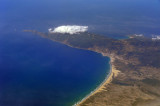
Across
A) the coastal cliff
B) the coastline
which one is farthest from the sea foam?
the coastline

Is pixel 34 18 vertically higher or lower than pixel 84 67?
higher

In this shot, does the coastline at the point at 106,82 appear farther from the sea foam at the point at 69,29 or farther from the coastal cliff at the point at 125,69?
the sea foam at the point at 69,29

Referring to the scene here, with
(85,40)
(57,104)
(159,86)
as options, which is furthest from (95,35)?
(57,104)

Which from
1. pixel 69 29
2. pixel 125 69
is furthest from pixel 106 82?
pixel 69 29

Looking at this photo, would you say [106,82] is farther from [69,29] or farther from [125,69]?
[69,29]

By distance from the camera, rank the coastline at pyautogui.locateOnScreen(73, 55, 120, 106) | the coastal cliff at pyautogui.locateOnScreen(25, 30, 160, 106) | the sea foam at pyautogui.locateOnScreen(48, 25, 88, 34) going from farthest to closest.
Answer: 1. the sea foam at pyautogui.locateOnScreen(48, 25, 88, 34)
2. the coastline at pyautogui.locateOnScreen(73, 55, 120, 106)
3. the coastal cliff at pyautogui.locateOnScreen(25, 30, 160, 106)

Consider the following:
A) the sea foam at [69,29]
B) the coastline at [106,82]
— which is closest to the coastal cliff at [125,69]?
the coastline at [106,82]

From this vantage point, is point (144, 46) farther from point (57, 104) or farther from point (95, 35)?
point (57, 104)

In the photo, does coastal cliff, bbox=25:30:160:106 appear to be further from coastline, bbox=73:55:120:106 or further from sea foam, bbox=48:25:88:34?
sea foam, bbox=48:25:88:34

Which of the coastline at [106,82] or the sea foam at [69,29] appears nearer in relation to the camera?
the coastline at [106,82]
